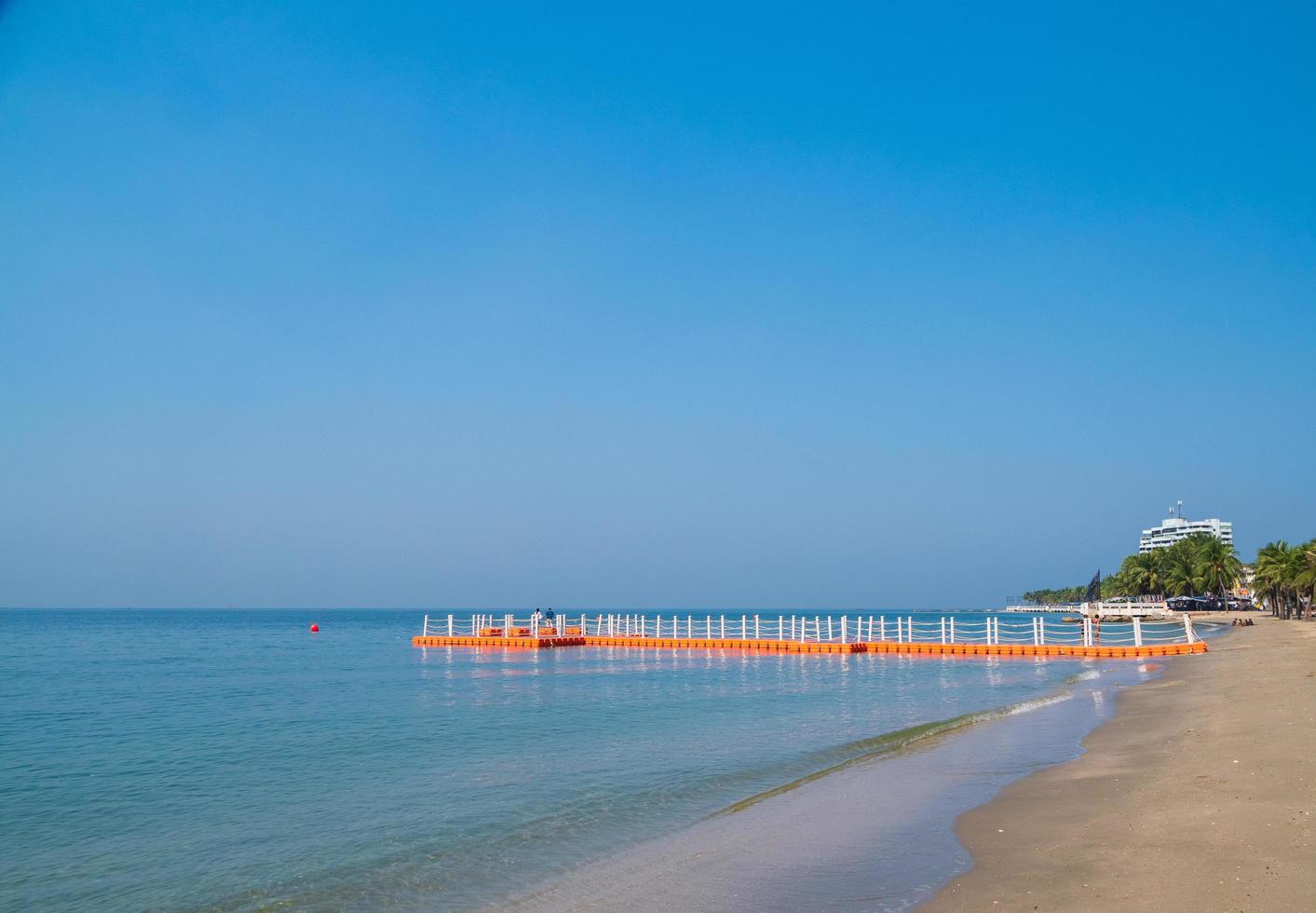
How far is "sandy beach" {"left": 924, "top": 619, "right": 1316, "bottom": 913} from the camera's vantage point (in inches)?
264

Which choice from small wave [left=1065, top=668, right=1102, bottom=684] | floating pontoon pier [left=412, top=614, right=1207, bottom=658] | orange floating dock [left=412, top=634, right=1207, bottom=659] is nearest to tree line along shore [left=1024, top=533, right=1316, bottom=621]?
floating pontoon pier [left=412, top=614, right=1207, bottom=658]

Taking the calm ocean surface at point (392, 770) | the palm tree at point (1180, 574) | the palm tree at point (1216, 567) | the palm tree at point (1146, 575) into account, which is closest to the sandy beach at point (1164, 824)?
the calm ocean surface at point (392, 770)

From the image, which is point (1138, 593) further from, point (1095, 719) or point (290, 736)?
point (290, 736)

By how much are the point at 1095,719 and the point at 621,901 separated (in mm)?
13875

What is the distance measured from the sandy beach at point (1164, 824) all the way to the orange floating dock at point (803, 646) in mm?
23432

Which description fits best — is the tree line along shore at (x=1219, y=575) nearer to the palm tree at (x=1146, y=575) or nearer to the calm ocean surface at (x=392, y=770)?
the palm tree at (x=1146, y=575)

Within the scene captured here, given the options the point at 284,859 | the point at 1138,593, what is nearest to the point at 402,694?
the point at 284,859

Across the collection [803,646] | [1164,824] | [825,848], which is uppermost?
[1164,824]

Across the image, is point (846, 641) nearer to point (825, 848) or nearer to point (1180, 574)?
point (825, 848)

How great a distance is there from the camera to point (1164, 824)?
28.3 feet

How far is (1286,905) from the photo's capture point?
611 centimetres

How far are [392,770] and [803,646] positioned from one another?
110 feet

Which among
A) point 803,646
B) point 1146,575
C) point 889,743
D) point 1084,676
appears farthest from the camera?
point 1146,575

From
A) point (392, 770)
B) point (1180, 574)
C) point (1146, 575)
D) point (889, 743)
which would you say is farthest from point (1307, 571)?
point (392, 770)
